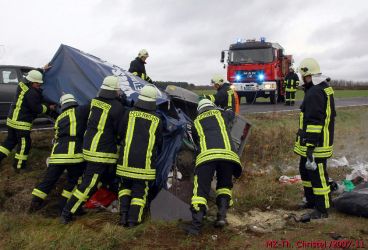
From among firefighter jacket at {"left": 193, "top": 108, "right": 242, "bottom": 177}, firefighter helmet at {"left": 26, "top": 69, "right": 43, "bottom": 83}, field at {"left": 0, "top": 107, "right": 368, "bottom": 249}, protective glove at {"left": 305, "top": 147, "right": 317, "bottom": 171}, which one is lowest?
field at {"left": 0, "top": 107, "right": 368, "bottom": 249}

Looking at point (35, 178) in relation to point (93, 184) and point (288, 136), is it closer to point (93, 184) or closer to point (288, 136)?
point (93, 184)

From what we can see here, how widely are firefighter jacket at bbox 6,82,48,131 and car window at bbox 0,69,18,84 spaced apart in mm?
2893

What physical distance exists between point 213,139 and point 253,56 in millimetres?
12372

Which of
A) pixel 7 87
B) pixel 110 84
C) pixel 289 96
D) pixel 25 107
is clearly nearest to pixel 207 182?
pixel 110 84

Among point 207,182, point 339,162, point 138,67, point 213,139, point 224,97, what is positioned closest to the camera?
point 207,182

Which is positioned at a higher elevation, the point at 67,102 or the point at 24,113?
the point at 67,102

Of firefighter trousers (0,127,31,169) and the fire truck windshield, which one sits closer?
firefighter trousers (0,127,31,169)

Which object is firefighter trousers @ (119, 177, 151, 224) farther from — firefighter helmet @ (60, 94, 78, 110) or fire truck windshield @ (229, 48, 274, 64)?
fire truck windshield @ (229, 48, 274, 64)

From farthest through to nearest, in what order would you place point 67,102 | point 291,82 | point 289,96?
1. point 289,96
2. point 291,82
3. point 67,102

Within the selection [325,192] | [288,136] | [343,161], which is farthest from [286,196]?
[288,136]

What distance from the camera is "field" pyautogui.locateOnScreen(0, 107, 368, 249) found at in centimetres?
445

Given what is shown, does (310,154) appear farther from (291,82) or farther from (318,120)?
(291,82)

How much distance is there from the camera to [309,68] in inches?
210

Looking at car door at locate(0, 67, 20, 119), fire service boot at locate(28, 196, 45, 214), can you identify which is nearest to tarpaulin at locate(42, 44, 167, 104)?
fire service boot at locate(28, 196, 45, 214)
